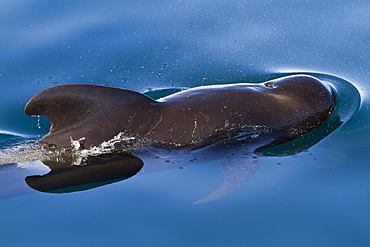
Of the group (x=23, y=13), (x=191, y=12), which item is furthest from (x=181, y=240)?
(x=23, y=13)

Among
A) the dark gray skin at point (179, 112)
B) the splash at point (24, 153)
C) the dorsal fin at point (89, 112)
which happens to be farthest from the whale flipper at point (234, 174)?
the splash at point (24, 153)

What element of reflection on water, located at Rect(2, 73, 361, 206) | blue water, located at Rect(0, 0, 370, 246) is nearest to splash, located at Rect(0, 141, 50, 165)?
reflection on water, located at Rect(2, 73, 361, 206)

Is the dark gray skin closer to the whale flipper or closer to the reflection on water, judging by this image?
the reflection on water

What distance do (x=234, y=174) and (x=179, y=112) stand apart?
3.28 ft

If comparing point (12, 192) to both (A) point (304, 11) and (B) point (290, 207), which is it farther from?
(A) point (304, 11)

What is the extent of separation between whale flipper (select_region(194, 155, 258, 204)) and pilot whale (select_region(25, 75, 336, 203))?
11mm

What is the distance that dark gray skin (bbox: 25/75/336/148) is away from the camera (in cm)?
607

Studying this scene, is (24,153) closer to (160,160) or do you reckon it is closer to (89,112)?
(89,112)

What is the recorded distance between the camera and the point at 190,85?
329 inches

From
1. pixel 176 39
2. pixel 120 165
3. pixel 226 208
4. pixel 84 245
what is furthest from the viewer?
pixel 176 39

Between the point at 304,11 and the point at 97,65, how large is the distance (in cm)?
405

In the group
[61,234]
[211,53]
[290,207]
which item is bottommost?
[290,207]

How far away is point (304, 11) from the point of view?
10219 mm

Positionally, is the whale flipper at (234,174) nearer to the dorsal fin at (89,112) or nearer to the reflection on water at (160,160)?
the reflection on water at (160,160)
